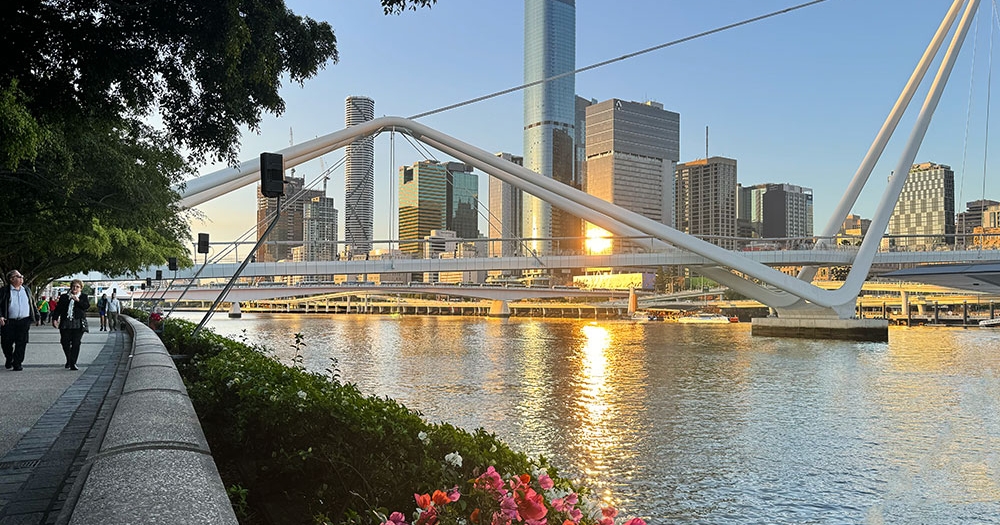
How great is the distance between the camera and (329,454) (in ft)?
14.8

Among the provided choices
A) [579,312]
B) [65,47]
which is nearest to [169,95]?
[65,47]

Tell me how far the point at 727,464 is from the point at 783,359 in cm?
2364

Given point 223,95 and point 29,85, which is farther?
point 223,95

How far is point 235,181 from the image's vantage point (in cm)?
4409

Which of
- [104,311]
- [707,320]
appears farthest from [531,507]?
[707,320]

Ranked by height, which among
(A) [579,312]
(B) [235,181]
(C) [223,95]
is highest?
(B) [235,181]

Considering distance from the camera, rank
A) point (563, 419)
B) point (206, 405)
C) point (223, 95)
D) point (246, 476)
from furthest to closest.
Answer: point (563, 419) → point (223, 95) → point (206, 405) → point (246, 476)

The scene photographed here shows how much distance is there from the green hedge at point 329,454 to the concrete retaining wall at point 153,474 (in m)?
0.51

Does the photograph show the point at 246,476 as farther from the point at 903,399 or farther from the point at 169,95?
the point at 903,399

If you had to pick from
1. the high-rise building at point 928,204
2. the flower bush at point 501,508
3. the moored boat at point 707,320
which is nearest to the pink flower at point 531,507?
the flower bush at point 501,508

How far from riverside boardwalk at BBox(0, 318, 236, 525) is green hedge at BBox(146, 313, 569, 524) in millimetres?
513

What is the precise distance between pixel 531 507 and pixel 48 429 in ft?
21.2

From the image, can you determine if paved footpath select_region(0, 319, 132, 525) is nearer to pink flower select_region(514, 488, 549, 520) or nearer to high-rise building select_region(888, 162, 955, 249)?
pink flower select_region(514, 488, 549, 520)

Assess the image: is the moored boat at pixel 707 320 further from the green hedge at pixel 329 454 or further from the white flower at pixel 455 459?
the white flower at pixel 455 459
